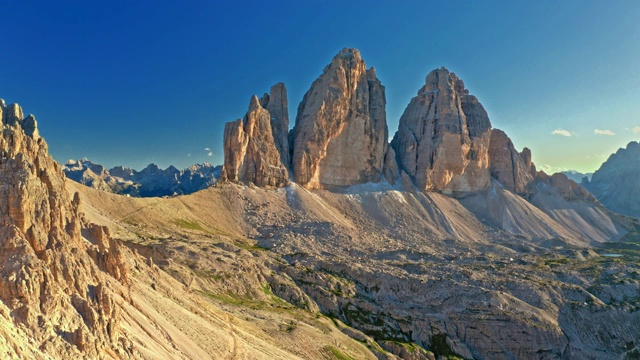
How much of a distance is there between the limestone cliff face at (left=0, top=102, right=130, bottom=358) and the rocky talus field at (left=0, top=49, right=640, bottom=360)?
0.12m

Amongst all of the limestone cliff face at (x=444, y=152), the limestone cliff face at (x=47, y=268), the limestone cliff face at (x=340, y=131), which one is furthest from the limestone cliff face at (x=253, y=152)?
the limestone cliff face at (x=47, y=268)

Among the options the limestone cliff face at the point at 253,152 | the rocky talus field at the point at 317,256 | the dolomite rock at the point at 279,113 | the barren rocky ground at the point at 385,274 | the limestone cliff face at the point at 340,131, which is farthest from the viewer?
the dolomite rock at the point at 279,113

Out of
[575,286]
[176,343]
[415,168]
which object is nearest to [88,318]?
[176,343]

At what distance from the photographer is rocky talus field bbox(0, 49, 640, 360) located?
102ft

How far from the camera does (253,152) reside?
156m

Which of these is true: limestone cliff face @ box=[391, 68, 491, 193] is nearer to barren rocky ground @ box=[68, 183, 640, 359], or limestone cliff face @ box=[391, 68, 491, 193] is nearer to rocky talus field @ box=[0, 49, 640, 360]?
rocky talus field @ box=[0, 49, 640, 360]

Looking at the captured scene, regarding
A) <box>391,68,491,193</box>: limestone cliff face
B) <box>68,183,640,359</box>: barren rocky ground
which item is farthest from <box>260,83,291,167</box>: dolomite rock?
<box>391,68,491,193</box>: limestone cliff face

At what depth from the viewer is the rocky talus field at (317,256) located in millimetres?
30938

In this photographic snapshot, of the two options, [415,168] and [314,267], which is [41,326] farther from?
[415,168]

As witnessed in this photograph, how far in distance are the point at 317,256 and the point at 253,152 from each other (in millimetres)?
59088

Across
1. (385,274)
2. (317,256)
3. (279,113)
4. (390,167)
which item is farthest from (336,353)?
(390,167)

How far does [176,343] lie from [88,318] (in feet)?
33.8

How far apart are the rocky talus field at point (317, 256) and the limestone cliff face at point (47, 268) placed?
0.12 m

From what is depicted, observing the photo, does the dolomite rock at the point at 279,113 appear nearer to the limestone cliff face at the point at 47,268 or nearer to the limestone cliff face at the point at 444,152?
the limestone cliff face at the point at 444,152
